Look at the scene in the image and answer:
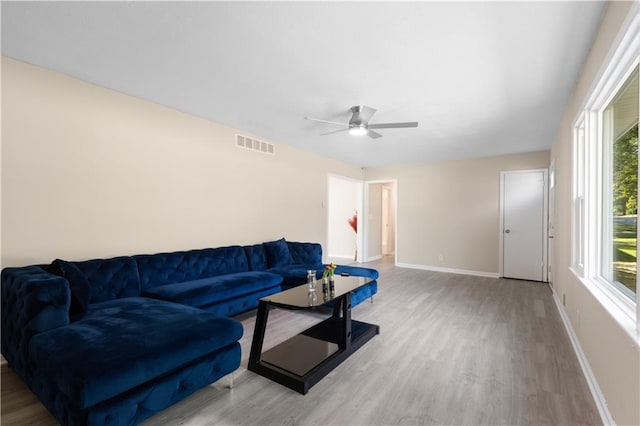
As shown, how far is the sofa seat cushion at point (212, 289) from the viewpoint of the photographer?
2.93 meters

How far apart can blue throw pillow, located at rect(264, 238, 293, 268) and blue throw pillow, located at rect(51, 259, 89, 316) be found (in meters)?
2.50

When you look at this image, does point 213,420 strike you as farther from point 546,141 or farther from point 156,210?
point 546,141

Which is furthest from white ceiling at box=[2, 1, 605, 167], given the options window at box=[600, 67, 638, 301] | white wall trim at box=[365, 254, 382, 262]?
white wall trim at box=[365, 254, 382, 262]

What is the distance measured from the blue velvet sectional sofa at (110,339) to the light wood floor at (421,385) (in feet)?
0.58

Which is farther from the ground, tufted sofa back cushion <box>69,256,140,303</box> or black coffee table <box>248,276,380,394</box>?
tufted sofa back cushion <box>69,256,140,303</box>

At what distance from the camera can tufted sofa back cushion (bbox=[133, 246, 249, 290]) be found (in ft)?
10.5

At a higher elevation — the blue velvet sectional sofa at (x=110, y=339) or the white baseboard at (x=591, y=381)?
the blue velvet sectional sofa at (x=110, y=339)

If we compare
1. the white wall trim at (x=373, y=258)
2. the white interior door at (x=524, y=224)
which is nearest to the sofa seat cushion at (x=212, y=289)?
the white wall trim at (x=373, y=258)

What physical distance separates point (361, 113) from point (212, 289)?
257 centimetres

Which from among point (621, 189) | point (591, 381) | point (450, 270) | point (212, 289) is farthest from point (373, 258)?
point (621, 189)

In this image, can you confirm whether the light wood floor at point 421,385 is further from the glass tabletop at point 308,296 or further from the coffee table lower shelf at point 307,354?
the glass tabletop at point 308,296

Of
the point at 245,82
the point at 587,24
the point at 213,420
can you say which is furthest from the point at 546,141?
the point at 213,420

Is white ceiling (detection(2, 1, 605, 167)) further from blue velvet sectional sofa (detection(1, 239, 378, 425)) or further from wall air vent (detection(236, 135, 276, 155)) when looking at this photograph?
blue velvet sectional sofa (detection(1, 239, 378, 425))

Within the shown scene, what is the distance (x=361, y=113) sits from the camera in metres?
3.49
